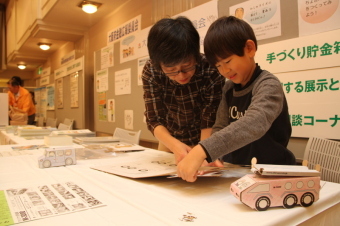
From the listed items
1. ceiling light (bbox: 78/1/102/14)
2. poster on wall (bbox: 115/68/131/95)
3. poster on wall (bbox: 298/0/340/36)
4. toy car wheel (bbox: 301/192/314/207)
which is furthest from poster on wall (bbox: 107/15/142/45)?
toy car wheel (bbox: 301/192/314/207)

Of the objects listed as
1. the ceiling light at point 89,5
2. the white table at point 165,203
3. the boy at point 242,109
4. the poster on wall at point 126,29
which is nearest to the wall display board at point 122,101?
the poster on wall at point 126,29

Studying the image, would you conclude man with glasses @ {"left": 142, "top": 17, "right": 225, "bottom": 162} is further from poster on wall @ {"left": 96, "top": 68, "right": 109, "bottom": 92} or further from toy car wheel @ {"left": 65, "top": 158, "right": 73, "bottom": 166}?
poster on wall @ {"left": 96, "top": 68, "right": 109, "bottom": 92}

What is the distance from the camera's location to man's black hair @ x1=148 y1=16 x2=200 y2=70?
854 mm

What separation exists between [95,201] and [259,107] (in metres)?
0.45

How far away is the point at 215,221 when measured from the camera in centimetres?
46

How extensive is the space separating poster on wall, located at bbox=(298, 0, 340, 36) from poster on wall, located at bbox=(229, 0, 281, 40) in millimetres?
130

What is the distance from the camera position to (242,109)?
2.98 feet

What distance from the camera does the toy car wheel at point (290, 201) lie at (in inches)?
20.5

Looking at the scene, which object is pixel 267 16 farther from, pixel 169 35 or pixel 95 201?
pixel 95 201

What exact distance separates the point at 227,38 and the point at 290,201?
49cm

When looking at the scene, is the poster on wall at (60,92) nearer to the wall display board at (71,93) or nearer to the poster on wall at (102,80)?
the wall display board at (71,93)

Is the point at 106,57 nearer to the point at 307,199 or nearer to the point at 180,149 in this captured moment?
the point at 180,149

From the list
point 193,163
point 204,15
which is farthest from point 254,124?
point 204,15

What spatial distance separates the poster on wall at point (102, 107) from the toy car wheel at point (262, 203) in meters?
3.06
